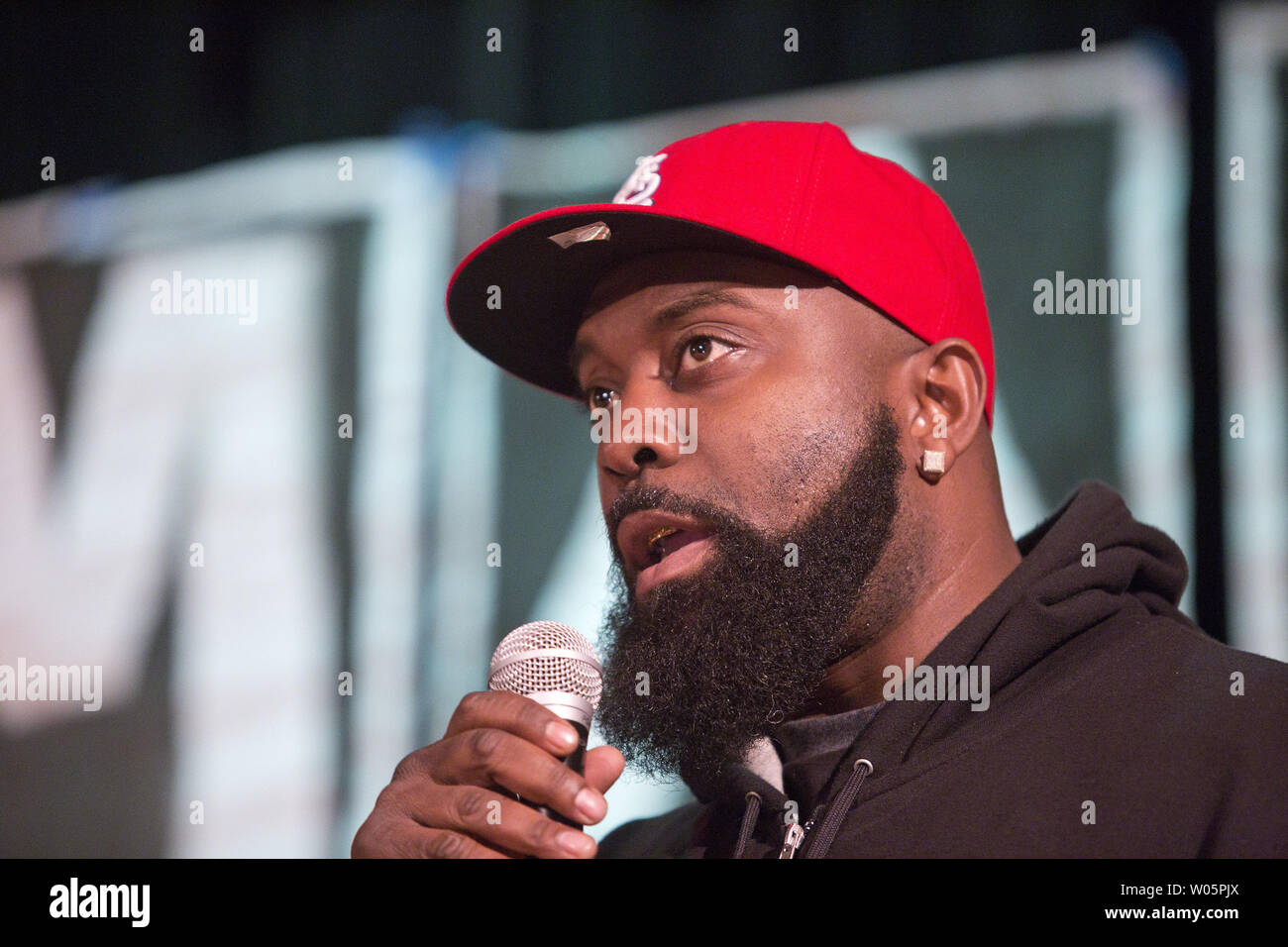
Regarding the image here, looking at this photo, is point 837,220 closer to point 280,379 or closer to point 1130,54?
point 1130,54

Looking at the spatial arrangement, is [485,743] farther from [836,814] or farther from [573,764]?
[836,814]

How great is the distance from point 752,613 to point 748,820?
0.91ft

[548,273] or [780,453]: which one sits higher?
[548,273]

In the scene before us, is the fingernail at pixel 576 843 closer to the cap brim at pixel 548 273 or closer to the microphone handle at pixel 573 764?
the microphone handle at pixel 573 764

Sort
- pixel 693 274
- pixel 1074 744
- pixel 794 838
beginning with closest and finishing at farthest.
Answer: pixel 1074 744 < pixel 794 838 < pixel 693 274

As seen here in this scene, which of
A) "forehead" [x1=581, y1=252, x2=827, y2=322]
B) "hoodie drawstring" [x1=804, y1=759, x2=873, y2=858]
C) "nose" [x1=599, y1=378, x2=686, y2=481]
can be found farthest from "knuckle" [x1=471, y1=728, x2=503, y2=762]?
"forehead" [x1=581, y1=252, x2=827, y2=322]

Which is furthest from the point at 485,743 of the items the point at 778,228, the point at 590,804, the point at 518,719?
the point at 778,228

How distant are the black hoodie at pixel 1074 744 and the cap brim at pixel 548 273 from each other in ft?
1.89

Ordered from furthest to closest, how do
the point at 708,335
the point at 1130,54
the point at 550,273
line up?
1. the point at 1130,54
2. the point at 550,273
3. the point at 708,335

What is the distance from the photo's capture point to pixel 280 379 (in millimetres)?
2846

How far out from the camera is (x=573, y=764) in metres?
1.06

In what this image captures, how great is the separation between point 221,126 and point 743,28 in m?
1.48

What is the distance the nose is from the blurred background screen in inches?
42.8

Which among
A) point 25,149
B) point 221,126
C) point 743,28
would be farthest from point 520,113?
point 25,149
